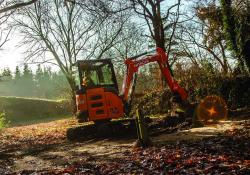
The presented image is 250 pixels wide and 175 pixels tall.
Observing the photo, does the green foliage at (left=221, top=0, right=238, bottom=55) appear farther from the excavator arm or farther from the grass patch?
the grass patch

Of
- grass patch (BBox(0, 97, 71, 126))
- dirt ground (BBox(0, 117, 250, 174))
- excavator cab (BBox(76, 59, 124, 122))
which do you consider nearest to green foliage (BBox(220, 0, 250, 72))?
excavator cab (BBox(76, 59, 124, 122))

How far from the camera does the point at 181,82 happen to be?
25.7 meters

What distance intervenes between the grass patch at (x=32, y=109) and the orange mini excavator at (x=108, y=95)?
33.9 meters

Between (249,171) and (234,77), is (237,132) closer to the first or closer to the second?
(249,171)

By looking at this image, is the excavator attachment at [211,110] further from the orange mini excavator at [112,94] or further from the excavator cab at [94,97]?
the excavator cab at [94,97]

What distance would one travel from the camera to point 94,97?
18.6 m

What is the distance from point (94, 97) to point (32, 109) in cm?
4074

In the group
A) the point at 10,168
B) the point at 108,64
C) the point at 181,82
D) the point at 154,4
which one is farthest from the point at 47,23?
the point at 10,168

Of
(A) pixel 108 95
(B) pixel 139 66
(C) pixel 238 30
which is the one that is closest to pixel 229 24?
(C) pixel 238 30

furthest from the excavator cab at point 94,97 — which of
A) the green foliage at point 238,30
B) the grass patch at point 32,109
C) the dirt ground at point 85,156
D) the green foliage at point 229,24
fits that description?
the grass patch at point 32,109

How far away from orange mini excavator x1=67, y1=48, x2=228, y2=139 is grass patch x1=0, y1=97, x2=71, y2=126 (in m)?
33.9

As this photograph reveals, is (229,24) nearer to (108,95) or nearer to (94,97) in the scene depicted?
(108,95)

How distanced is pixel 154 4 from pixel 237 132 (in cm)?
1872

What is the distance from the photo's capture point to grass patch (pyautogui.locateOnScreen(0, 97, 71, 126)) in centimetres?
5391
